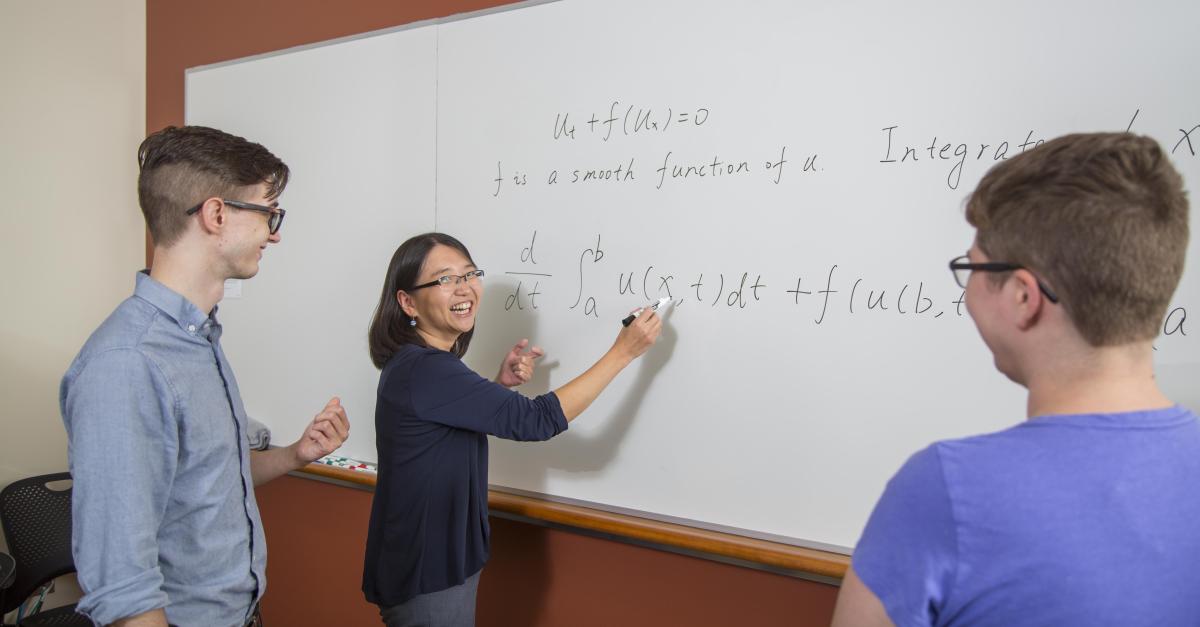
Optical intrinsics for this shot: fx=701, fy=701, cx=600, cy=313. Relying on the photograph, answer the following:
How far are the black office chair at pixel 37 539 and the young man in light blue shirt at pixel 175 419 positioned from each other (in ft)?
4.22

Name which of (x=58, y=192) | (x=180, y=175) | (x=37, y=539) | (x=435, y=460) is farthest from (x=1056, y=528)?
(x=58, y=192)

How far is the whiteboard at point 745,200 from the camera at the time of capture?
1.27 metres

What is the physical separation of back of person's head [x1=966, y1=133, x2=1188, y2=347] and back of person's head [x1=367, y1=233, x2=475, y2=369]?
3.77 ft

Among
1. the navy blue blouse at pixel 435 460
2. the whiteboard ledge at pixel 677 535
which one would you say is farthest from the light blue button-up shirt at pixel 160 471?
the whiteboard ledge at pixel 677 535

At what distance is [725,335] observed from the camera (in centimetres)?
152

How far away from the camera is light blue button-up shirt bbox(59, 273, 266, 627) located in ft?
3.09

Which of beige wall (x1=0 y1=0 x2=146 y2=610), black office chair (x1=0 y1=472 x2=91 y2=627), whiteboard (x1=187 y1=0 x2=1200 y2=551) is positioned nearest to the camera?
whiteboard (x1=187 y1=0 x2=1200 y2=551)

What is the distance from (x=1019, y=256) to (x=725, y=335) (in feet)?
2.88

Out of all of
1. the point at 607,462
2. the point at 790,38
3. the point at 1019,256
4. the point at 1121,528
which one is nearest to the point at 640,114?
the point at 790,38

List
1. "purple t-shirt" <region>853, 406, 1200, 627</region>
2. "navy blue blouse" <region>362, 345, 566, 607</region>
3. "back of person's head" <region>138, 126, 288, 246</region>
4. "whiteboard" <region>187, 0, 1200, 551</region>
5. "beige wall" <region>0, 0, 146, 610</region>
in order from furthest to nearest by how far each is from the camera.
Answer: "beige wall" <region>0, 0, 146, 610</region>
"navy blue blouse" <region>362, 345, 566, 607</region>
"whiteboard" <region>187, 0, 1200, 551</region>
"back of person's head" <region>138, 126, 288, 246</region>
"purple t-shirt" <region>853, 406, 1200, 627</region>

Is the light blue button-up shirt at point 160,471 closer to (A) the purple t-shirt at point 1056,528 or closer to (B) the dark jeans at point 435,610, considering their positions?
(B) the dark jeans at point 435,610

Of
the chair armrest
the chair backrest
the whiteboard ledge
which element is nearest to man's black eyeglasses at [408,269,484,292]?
the whiteboard ledge

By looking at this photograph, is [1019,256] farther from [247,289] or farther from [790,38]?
[247,289]

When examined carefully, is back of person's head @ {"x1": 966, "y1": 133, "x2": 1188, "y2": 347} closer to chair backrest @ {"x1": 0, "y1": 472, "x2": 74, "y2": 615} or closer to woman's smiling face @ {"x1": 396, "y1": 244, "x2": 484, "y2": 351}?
woman's smiling face @ {"x1": 396, "y1": 244, "x2": 484, "y2": 351}
